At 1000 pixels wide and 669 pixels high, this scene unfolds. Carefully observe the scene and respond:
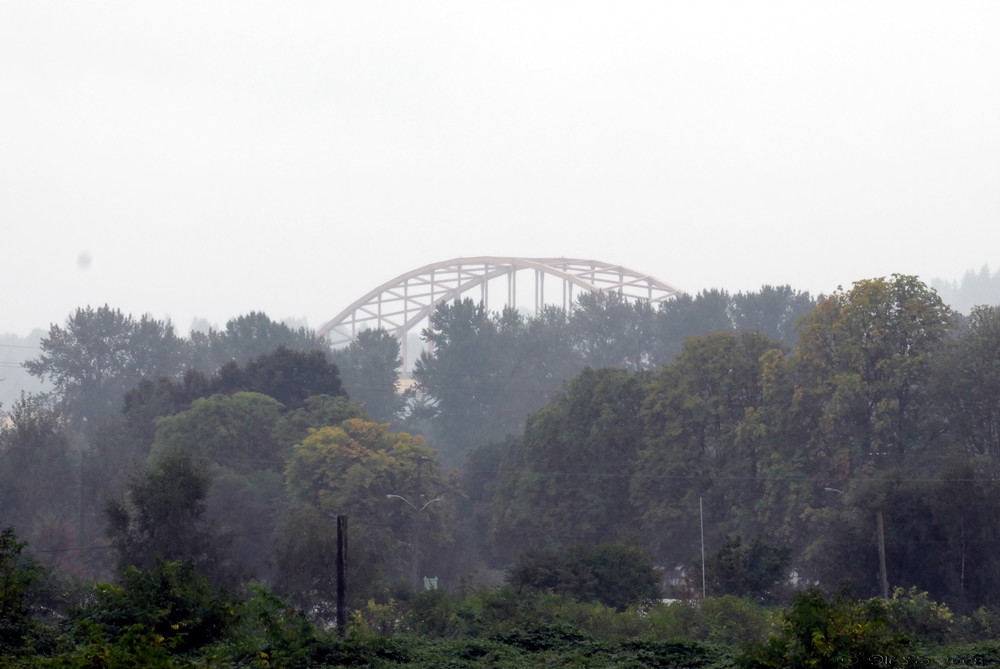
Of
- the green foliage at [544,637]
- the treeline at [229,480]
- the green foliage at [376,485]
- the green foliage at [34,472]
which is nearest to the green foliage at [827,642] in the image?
the green foliage at [544,637]

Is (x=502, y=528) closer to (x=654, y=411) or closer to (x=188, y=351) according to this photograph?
(x=654, y=411)

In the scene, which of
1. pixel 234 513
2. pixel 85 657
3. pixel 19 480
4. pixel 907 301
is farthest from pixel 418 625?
pixel 19 480

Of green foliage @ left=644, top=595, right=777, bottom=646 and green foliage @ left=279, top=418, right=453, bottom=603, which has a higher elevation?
green foliage @ left=279, top=418, right=453, bottom=603

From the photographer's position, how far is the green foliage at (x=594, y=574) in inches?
1587

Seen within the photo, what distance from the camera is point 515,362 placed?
97.0 metres

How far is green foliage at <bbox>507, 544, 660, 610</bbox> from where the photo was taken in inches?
1587

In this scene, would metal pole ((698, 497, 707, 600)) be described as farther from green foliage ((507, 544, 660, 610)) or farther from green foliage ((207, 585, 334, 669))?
green foliage ((207, 585, 334, 669))

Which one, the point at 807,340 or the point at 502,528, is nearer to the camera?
the point at 807,340

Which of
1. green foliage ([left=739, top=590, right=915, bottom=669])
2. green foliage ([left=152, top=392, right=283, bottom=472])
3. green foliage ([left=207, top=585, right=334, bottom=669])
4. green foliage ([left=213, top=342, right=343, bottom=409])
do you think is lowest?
green foliage ([left=207, top=585, right=334, bottom=669])

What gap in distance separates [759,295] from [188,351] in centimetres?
4573

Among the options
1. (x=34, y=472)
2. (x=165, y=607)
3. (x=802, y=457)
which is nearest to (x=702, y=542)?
(x=802, y=457)

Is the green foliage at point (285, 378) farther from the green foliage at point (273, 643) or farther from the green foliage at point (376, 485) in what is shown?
the green foliage at point (273, 643)

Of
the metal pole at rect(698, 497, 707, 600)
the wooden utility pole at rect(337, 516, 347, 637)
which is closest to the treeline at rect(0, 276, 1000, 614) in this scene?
the metal pole at rect(698, 497, 707, 600)

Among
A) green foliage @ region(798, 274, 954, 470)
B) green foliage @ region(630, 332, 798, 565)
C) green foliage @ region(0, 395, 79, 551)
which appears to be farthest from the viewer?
green foliage @ region(0, 395, 79, 551)
